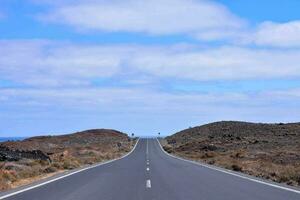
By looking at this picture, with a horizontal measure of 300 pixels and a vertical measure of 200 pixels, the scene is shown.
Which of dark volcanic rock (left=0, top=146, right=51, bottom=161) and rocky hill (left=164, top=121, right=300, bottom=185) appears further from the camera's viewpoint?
dark volcanic rock (left=0, top=146, right=51, bottom=161)

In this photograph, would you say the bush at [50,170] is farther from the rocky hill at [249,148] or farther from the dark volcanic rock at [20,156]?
the rocky hill at [249,148]

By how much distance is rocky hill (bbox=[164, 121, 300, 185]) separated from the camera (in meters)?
32.6

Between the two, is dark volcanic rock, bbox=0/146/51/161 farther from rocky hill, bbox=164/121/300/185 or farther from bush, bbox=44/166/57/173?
rocky hill, bbox=164/121/300/185

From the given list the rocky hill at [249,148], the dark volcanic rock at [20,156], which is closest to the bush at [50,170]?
the dark volcanic rock at [20,156]

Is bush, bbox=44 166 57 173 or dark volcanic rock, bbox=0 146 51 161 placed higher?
dark volcanic rock, bbox=0 146 51 161

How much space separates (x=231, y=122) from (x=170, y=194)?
15351 cm

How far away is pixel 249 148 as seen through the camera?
7481 cm

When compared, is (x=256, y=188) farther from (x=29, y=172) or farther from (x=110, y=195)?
(x=29, y=172)

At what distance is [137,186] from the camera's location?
21.0 metres

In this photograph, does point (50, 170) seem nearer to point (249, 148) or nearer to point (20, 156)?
point (20, 156)

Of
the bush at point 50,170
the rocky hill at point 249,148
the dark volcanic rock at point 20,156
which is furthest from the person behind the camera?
the dark volcanic rock at point 20,156

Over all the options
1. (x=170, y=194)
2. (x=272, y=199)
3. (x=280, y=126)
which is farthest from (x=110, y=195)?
(x=280, y=126)

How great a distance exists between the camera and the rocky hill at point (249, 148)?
3257cm

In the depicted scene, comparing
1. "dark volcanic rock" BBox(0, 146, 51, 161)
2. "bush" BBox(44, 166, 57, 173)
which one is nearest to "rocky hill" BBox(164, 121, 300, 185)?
"bush" BBox(44, 166, 57, 173)
